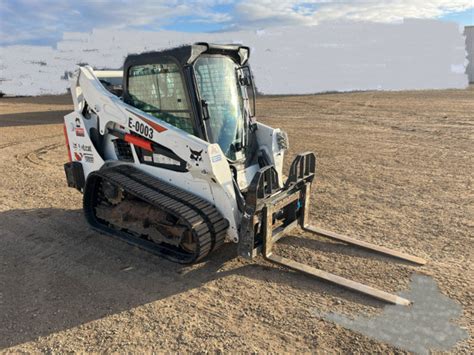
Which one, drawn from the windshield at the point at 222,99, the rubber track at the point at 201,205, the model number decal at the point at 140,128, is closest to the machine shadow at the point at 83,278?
the rubber track at the point at 201,205

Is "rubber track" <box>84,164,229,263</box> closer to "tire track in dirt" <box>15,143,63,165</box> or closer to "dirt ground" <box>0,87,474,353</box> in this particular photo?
"dirt ground" <box>0,87,474,353</box>

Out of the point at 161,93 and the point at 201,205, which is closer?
the point at 201,205

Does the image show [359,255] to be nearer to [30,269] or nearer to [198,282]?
[198,282]

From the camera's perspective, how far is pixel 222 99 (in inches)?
195

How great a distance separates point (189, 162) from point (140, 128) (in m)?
0.91

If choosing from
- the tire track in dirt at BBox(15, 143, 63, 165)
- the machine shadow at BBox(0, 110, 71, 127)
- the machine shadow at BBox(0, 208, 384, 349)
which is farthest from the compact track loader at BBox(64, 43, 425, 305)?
the machine shadow at BBox(0, 110, 71, 127)

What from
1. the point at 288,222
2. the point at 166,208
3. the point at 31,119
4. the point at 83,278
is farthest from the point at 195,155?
the point at 31,119

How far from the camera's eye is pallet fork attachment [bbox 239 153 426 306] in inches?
164

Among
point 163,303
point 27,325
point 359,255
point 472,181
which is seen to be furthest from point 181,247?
point 472,181

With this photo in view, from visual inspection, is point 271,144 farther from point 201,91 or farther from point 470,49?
point 470,49

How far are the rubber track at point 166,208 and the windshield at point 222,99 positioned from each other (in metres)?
0.86

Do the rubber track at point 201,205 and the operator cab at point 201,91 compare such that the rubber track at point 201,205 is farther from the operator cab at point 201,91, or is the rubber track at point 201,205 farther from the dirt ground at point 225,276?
the operator cab at point 201,91

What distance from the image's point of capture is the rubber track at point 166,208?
4.20 meters

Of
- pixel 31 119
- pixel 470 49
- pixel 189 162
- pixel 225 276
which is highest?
pixel 470 49
